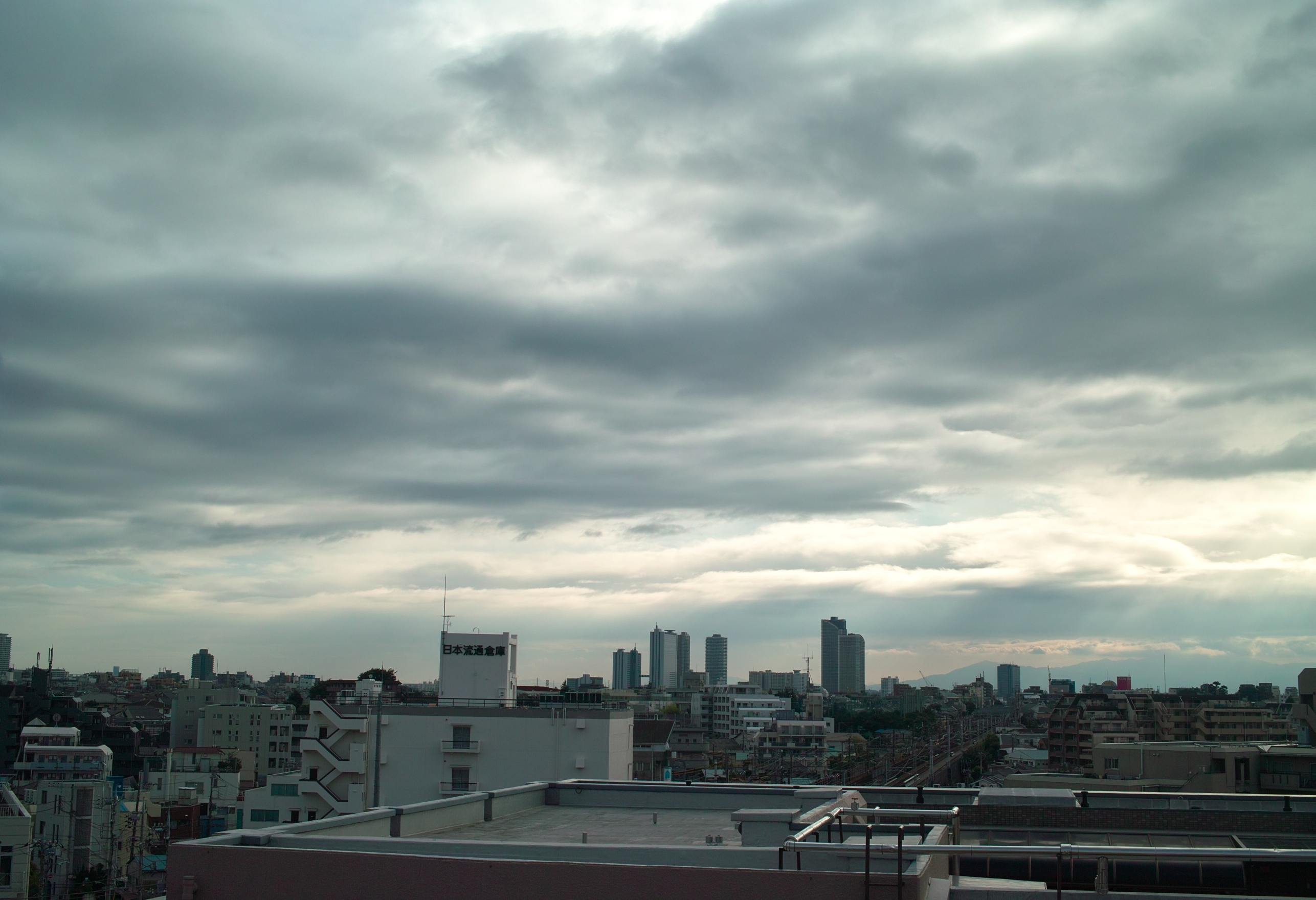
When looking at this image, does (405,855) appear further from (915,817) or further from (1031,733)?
(1031,733)

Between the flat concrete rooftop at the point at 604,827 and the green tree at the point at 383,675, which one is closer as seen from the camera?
the flat concrete rooftop at the point at 604,827

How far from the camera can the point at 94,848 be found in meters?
55.7

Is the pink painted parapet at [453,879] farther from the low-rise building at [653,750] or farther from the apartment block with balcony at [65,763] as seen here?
the apartment block with balcony at [65,763]

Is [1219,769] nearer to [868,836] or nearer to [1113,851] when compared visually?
[1113,851]

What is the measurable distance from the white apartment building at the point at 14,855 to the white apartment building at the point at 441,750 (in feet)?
39.5

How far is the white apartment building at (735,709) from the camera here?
162 m

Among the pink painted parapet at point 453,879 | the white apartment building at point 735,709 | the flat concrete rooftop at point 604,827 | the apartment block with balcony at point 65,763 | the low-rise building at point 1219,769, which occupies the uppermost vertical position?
the pink painted parapet at point 453,879

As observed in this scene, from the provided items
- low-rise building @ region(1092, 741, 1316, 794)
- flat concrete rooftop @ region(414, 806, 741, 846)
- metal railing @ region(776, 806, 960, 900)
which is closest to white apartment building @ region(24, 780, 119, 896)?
flat concrete rooftop @ region(414, 806, 741, 846)

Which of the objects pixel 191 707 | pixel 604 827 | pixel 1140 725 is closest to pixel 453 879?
pixel 604 827

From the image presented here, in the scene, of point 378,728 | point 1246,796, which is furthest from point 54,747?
point 1246,796

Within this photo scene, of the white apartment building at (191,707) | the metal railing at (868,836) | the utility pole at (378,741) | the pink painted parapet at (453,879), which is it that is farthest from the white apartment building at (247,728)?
the metal railing at (868,836)

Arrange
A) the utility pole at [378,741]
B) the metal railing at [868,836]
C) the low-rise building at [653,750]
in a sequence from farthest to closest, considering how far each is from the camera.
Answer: the low-rise building at [653,750] → the utility pole at [378,741] → the metal railing at [868,836]

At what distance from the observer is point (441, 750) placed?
5122 centimetres

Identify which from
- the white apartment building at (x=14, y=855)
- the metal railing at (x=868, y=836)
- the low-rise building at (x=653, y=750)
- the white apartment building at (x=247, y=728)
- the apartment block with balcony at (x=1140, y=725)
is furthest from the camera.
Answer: the white apartment building at (x=247, y=728)
